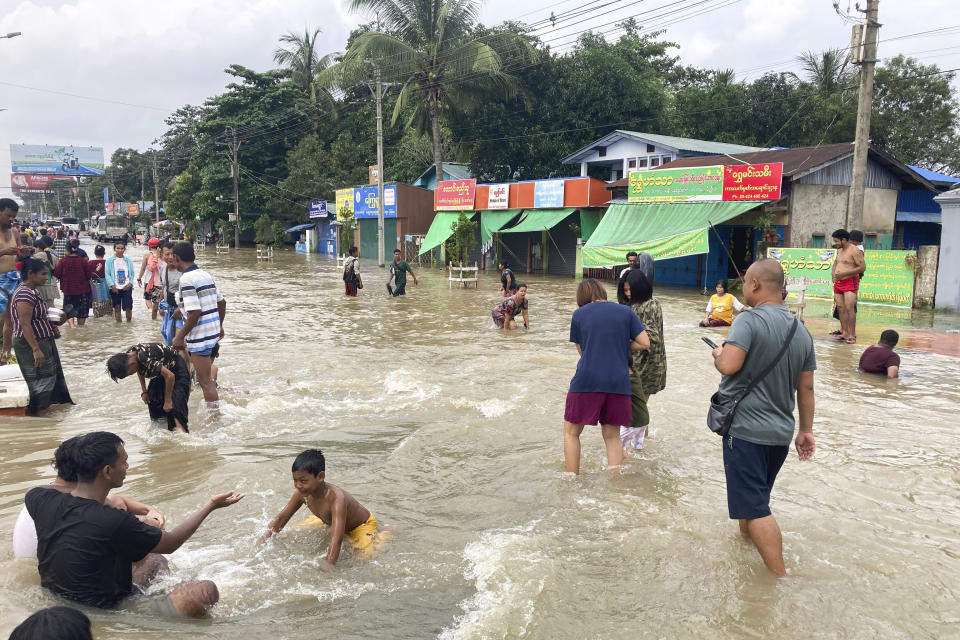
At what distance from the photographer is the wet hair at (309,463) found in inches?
157

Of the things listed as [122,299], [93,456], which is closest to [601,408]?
[93,456]

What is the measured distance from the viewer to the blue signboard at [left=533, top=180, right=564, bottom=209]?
1029 inches

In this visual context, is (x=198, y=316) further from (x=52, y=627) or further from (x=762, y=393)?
(x=762, y=393)

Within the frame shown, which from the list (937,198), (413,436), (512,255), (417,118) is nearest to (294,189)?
(417,118)

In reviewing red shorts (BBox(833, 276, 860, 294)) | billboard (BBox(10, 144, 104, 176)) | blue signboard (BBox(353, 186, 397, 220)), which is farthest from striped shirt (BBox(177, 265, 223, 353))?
billboard (BBox(10, 144, 104, 176))

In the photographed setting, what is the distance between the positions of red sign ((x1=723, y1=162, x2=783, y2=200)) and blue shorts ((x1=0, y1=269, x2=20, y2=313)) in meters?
17.2

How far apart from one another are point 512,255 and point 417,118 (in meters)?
8.69

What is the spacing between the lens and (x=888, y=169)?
72.2 feet

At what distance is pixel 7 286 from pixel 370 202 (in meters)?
28.6

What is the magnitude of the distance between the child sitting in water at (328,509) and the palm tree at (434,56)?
87.9 feet

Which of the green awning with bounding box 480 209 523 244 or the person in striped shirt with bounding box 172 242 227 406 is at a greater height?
the green awning with bounding box 480 209 523 244

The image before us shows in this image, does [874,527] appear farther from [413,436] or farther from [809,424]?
[413,436]

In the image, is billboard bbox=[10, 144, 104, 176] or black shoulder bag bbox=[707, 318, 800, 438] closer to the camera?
black shoulder bag bbox=[707, 318, 800, 438]

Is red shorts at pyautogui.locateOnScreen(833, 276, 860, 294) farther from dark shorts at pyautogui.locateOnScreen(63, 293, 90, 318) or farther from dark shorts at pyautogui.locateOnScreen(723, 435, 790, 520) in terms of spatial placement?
dark shorts at pyautogui.locateOnScreen(63, 293, 90, 318)
